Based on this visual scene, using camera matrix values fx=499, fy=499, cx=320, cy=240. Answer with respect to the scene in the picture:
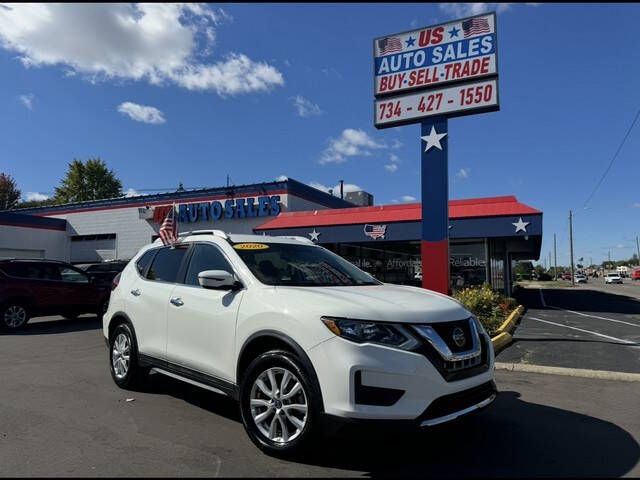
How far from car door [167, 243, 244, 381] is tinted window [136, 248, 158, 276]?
1.04 metres

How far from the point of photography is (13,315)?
11.8m

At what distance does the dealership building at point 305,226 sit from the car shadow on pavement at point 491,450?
41.2ft

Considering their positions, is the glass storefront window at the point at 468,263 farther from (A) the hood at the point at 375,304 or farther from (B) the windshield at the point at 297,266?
(A) the hood at the point at 375,304

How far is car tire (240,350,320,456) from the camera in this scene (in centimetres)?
375

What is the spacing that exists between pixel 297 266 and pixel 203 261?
3.37ft

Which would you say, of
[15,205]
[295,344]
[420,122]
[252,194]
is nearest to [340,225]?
[252,194]

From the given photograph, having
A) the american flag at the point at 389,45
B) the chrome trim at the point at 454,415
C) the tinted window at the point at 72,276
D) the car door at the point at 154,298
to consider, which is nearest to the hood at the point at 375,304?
the chrome trim at the point at 454,415

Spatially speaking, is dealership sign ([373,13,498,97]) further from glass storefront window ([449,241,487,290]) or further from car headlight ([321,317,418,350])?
glass storefront window ([449,241,487,290])

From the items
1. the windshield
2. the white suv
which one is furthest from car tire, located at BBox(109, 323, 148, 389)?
the windshield

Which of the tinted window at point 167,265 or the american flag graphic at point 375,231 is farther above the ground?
the american flag graphic at point 375,231

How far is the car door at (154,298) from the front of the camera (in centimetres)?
539

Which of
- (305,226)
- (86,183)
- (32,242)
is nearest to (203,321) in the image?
(305,226)

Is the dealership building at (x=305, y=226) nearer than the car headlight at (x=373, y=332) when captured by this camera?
No

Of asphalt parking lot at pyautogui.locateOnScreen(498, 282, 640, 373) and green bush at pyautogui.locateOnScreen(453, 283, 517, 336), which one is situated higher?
green bush at pyautogui.locateOnScreen(453, 283, 517, 336)
